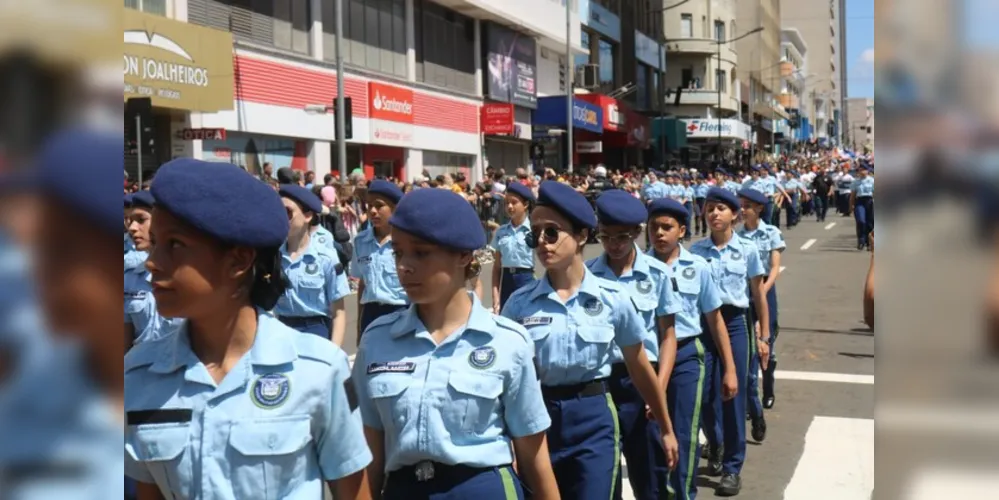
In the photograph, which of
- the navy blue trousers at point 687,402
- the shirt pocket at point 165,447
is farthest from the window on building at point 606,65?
the shirt pocket at point 165,447

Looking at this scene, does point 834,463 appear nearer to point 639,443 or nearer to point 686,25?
point 639,443

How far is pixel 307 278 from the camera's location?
7.26 metres

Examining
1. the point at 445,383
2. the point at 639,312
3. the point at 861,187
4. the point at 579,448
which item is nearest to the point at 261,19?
the point at 861,187

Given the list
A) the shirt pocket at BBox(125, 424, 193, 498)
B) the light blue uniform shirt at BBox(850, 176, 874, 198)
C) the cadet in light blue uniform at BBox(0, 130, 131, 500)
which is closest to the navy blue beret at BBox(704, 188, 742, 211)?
the shirt pocket at BBox(125, 424, 193, 498)

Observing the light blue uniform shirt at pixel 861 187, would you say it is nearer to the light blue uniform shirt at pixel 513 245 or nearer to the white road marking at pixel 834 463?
the light blue uniform shirt at pixel 513 245

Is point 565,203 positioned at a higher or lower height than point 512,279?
higher

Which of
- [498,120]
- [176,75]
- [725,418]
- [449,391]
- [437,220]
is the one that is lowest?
[725,418]

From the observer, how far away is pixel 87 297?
126cm

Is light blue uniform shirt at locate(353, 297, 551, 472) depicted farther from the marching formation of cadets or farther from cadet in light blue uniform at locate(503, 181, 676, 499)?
cadet in light blue uniform at locate(503, 181, 676, 499)

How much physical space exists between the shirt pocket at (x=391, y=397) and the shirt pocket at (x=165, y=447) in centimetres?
97

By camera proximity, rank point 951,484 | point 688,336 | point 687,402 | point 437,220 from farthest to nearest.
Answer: point 688,336 → point 687,402 → point 437,220 → point 951,484

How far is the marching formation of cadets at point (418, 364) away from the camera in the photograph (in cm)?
232

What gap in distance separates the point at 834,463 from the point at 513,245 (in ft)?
14.7

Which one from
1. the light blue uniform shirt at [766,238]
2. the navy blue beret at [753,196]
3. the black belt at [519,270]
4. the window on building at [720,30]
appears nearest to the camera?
the navy blue beret at [753,196]
